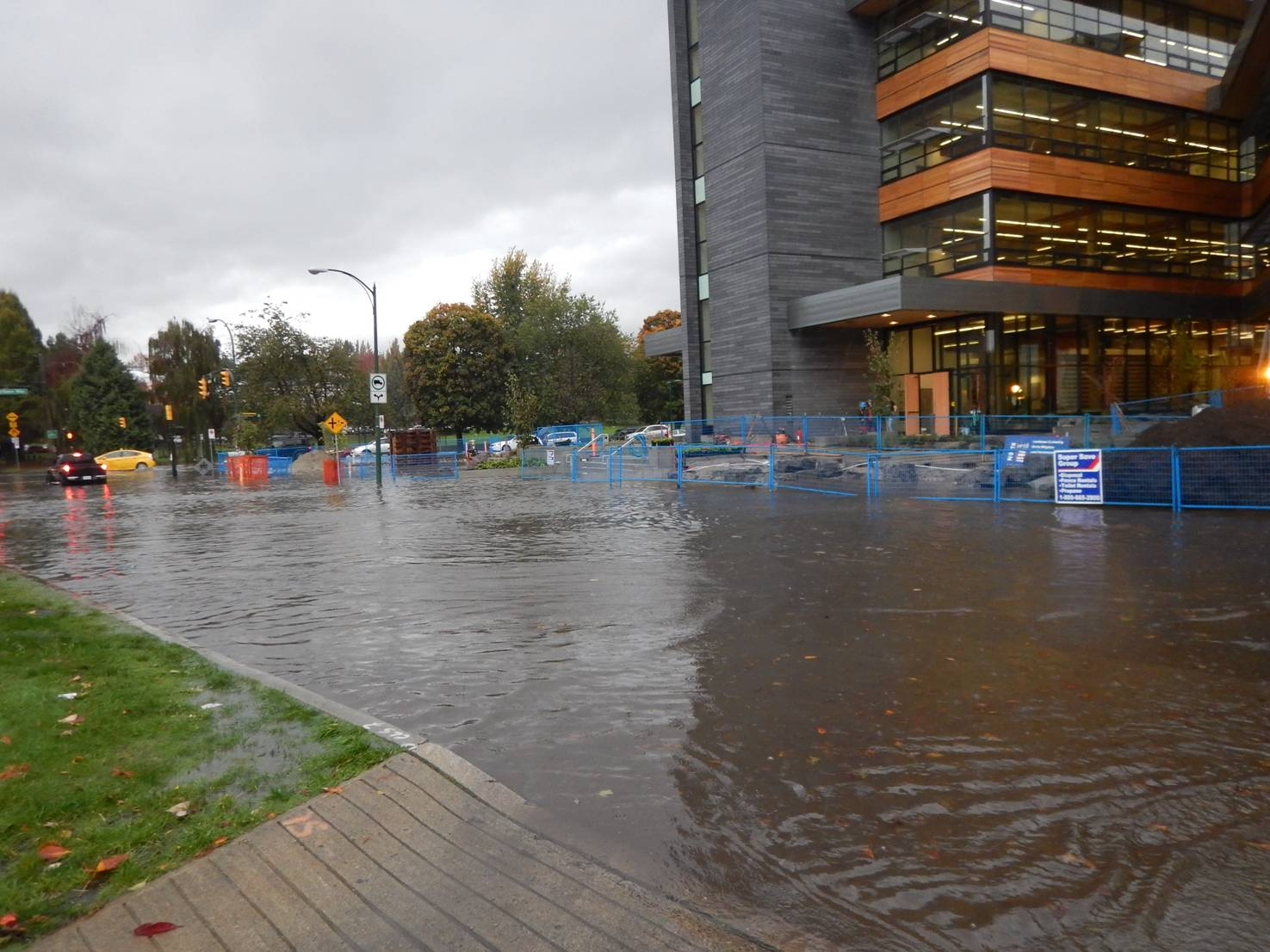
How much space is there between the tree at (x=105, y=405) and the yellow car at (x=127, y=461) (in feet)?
39.1

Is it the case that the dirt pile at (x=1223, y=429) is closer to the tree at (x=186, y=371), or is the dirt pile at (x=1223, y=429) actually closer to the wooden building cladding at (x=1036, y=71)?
the wooden building cladding at (x=1036, y=71)

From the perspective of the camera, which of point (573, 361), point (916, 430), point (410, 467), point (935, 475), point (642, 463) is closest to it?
point (935, 475)

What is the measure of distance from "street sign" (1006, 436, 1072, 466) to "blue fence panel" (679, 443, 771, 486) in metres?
6.63

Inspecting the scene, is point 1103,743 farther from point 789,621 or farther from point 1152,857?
point 789,621

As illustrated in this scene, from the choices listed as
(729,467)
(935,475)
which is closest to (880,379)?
(729,467)

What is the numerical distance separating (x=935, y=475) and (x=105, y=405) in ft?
231

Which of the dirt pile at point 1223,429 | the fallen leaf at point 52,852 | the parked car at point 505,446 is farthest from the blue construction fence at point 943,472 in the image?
the fallen leaf at point 52,852

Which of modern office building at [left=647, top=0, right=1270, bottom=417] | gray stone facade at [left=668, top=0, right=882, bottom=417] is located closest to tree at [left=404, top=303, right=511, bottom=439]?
modern office building at [left=647, top=0, right=1270, bottom=417]

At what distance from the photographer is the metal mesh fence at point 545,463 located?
33672 millimetres

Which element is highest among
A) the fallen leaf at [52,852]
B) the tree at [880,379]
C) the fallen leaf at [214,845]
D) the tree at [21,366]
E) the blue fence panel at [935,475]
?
the tree at [21,366]

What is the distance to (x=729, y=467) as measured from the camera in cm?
2720

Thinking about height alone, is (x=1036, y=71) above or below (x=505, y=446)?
above

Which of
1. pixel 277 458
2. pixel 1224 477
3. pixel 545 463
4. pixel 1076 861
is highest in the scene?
pixel 277 458

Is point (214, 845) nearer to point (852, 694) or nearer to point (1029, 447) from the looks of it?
point (852, 694)
